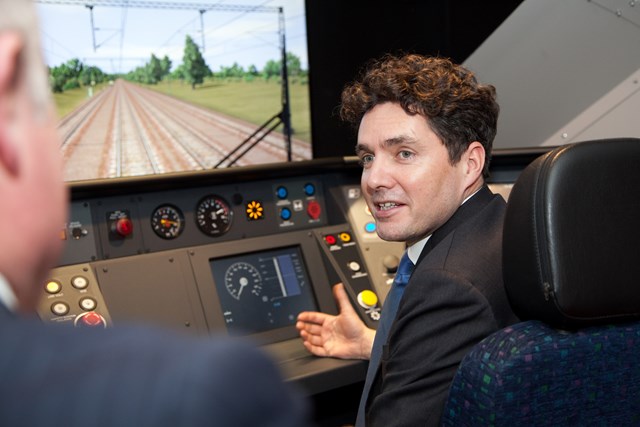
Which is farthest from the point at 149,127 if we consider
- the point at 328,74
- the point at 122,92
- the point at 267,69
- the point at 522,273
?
the point at 522,273

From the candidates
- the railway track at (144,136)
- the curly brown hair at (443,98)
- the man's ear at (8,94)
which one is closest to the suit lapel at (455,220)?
the curly brown hair at (443,98)

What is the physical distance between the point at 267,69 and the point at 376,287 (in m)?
1.01

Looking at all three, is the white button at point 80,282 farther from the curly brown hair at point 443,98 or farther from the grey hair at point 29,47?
the grey hair at point 29,47

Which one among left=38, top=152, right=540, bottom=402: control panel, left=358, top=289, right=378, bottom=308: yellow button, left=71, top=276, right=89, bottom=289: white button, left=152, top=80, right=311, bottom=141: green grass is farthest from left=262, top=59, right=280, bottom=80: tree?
left=71, top=276, right=89, bottom=289: white button

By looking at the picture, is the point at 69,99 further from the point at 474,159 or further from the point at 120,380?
the point at 120,380

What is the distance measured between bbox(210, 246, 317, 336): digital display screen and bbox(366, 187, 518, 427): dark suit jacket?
1196mm

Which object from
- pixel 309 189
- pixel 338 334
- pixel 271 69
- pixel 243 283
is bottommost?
pixel 338 334

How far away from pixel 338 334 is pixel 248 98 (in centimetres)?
114

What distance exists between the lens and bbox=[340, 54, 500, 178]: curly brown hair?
1755mm

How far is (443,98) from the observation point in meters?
1.75

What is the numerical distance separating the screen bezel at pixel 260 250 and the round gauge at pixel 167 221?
0.29 feet

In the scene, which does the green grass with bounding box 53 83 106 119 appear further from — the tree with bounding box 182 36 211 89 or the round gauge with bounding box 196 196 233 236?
the round gauge with bounding box 196 196 233 236

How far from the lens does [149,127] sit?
9.66 ft

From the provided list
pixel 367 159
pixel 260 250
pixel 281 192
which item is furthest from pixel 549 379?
pixel 281 192
